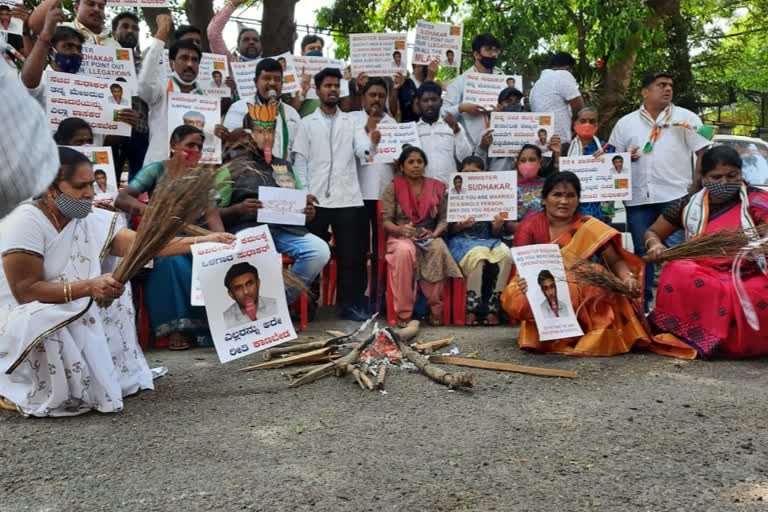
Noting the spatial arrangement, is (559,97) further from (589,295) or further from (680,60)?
(680,60)

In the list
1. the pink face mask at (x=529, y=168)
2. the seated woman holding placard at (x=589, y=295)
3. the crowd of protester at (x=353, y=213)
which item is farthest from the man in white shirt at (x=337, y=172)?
the seated woman holding placard at (x=589, y=295)

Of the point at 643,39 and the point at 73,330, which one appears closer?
the point at 73,330

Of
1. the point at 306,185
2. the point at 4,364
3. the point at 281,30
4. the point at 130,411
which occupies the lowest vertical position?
the point at 130,411

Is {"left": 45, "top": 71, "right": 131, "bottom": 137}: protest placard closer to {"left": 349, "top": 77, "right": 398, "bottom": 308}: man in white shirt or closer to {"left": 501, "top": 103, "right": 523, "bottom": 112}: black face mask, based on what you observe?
{"left": 349, "top": 77, "right": 398, "bottom": 308}: man in white shirt

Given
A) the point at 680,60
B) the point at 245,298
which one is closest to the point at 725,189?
the point at 245,298

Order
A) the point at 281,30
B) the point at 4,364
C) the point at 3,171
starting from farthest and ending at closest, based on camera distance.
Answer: the point at 281,30 < the point at 4,364 < the point at 3,171

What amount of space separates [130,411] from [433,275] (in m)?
2.88

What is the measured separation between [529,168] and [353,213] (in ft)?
5.23

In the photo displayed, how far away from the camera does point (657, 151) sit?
6.01 m

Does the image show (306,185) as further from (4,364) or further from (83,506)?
(83,506)

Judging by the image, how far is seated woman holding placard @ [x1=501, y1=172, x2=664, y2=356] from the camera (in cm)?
466

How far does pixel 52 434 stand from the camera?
3248mm

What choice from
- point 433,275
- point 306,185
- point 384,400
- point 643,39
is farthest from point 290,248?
point 643,39

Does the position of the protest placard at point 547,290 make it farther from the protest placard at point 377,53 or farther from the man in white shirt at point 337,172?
the protest placard at point 377,53
